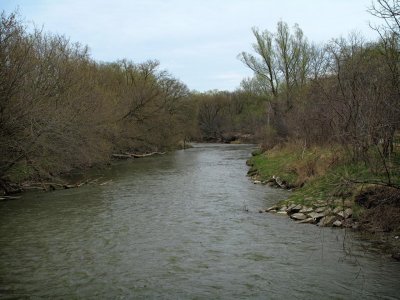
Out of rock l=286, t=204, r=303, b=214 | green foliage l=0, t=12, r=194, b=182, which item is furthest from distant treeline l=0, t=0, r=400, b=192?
rock l=286, t=204, r=303, b=214

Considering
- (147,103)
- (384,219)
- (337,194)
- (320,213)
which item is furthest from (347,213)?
(147,103)

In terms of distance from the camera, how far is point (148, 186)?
75.9 ft

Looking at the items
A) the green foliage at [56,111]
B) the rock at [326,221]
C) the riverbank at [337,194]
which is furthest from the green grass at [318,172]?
the green foliage at [56,111]

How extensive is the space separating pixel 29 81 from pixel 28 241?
11.3 m

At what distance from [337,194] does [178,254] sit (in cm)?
580

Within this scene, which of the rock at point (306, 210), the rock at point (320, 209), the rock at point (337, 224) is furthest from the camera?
the rock at point (306, 210)

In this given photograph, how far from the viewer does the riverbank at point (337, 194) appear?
10391 mm

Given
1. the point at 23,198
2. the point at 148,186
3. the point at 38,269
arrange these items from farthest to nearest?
the point at 148,186, the point at 23,198, the point at 38,269

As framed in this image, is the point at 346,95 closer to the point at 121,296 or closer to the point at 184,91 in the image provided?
the point at 121,296

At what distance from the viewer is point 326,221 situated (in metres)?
13.3

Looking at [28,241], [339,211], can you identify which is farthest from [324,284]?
[28,241]

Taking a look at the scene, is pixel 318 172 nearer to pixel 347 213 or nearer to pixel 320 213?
pixel 320 213

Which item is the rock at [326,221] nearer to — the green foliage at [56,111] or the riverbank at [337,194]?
the riverbank at [337,194]

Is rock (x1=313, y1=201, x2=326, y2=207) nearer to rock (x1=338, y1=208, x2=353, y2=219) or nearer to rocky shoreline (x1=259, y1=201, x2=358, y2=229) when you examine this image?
rocky shoreline (x1=259, y1=201, x2=358, y2=229)
